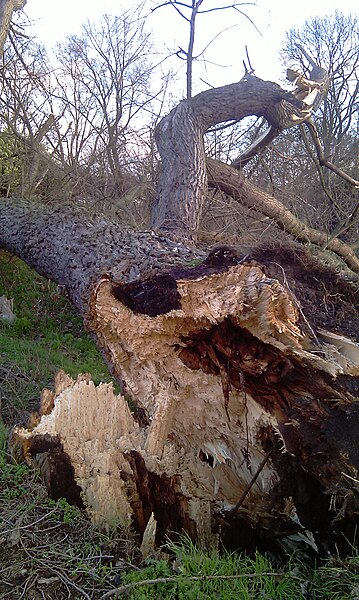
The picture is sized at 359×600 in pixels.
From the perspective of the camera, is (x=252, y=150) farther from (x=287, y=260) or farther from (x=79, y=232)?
(x=287, y=260)

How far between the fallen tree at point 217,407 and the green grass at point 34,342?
1.35m

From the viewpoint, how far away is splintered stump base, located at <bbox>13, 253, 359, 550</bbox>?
215cm

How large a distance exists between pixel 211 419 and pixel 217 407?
0.08m

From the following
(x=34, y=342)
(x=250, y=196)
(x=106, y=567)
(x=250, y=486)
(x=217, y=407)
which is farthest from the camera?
(x=250, y=196)

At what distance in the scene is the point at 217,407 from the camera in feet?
8.09

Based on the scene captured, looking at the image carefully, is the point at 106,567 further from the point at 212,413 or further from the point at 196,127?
the point at 196,127

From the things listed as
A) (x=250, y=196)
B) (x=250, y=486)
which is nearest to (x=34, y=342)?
(x=250, y=196)

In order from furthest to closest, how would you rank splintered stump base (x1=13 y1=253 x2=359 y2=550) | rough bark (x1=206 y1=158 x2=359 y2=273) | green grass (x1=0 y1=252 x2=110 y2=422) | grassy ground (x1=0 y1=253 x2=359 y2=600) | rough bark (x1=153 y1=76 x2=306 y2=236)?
rough bark (x1=206 y1=158 x2=359 y2=273)
rough bark (x1=153 y1=76 x2=306 y2=236)
green grass (x1=0 y1=252 x2=110 y2=422)
splintered stump base (x1=13 y1=253 x2=359 y2=550)
grassy ground (x1=0 y1=253 x2=359 y2=600)

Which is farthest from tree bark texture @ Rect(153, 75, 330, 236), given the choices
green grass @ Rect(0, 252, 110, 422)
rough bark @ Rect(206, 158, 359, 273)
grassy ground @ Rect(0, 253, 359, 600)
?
grassy ground @ Rect(0, 253, 359, 600)

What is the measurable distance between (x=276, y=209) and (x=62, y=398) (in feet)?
15.9

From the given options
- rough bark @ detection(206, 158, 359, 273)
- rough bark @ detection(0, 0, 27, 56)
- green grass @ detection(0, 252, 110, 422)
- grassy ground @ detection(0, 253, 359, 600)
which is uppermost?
rough bark @ detection(0, 0, 27, 56)

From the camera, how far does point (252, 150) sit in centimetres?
702

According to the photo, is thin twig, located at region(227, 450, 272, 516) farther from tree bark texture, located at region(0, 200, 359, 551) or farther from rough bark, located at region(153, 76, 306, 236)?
rough bark, located at region(153, 76, 306, 236)

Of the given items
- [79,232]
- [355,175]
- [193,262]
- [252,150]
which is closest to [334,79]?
[355,175]
